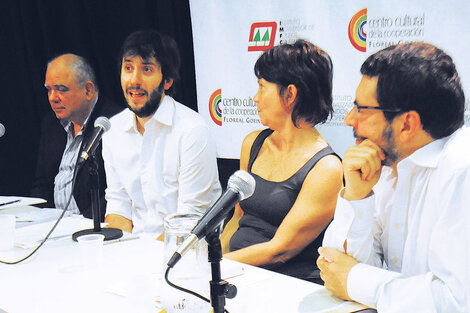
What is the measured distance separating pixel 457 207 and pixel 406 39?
4.41 ft

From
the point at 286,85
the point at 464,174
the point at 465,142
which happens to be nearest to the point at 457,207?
the point at 464,174

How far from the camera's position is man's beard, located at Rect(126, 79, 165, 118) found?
2.93m

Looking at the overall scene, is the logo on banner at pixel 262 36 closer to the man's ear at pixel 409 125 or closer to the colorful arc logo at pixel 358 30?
the colorful arc logo at pixel 358 30

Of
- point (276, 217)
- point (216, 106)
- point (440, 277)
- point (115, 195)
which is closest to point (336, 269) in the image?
point (440, 277)

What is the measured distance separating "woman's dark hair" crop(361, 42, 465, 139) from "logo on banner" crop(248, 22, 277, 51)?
144 cm

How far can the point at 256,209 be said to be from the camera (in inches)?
89.7

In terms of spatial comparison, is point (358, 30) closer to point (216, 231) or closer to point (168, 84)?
point (168, 84)

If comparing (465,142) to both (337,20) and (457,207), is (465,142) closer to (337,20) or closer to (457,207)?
(457,207)

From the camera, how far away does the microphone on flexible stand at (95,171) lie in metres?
1.85

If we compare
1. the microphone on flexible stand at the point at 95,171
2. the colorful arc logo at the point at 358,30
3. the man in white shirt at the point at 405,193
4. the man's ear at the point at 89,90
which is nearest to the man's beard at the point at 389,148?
the man in white shirt at the point at 405,193

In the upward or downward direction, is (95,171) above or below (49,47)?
below

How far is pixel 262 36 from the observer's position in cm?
295

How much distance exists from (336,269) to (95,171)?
3.30 ft

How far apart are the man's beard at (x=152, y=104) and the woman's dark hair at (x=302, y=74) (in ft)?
2.73
